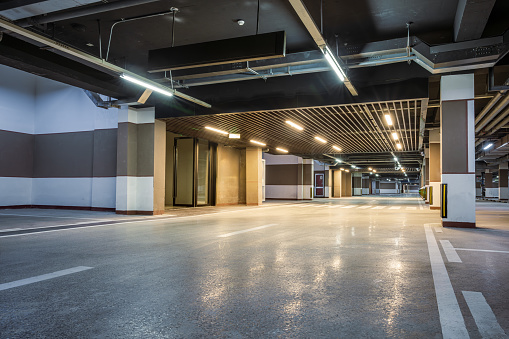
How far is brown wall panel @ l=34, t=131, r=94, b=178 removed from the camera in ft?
56.4

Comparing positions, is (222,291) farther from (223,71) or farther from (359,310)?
(223,71)

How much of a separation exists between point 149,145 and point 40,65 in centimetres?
584

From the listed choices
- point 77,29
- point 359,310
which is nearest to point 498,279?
point 359,310

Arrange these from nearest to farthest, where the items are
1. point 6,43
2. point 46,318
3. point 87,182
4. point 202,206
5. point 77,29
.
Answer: point 46,318 < point 6,43 < point 77,29 < point 87,182 < point 202,206

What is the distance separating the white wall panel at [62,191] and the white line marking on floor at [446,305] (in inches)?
626

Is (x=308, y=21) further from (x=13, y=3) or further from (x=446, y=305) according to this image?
(x=13, y=3)

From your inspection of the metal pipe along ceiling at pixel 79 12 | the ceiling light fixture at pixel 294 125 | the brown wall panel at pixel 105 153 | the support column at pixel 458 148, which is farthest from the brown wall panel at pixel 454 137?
the brown wall panel at pixel 105 153

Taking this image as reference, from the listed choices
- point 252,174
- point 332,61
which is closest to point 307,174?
point 252,174

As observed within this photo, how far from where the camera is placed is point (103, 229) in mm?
9648

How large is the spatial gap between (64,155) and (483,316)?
18818 mm

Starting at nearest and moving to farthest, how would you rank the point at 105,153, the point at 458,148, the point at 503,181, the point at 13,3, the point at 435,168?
the point at 13,3
the point at 458,148
the point at 105,153
the point at 435,168
the point at 503,181

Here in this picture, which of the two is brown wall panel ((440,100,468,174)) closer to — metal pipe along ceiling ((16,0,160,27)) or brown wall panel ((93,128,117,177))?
metal pipe along ceiling ((16,0,160,27))

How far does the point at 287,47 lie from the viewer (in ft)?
32.2

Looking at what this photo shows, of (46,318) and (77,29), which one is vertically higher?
(77,29)
